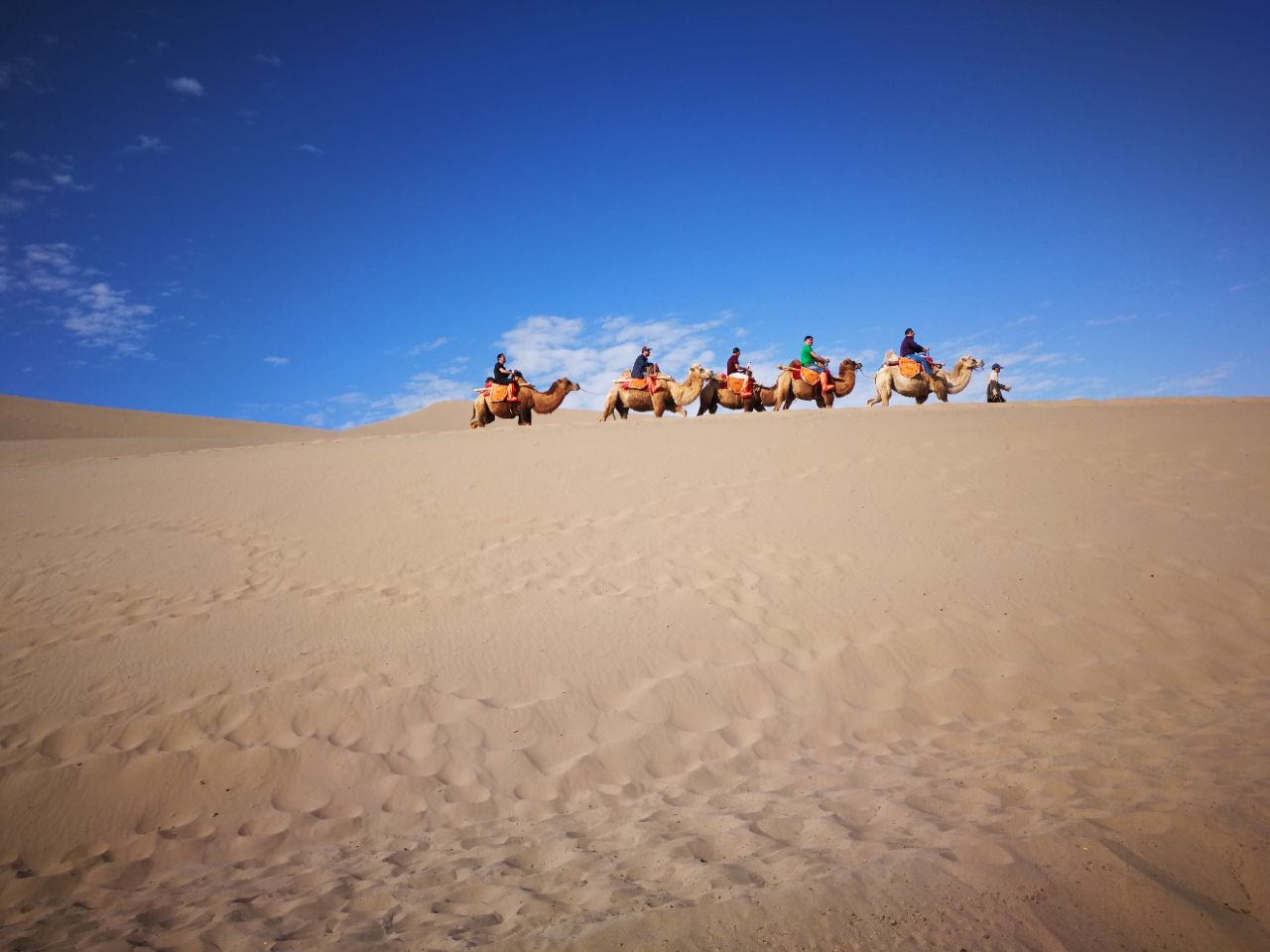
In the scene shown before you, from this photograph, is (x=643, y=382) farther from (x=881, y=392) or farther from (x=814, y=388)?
(x=881, y=392)

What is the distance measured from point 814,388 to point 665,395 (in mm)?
4480

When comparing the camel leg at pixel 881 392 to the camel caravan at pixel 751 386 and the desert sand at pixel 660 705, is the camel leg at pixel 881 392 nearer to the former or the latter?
the camel caravan at pixel 751 386

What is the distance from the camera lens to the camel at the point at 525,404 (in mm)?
18656

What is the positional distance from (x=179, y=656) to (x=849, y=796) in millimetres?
5830

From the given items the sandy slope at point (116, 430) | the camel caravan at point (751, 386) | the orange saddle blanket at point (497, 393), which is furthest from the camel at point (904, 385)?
the sandy slope at point (116, 430)

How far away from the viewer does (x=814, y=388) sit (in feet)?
66.4

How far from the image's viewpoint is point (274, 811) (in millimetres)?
4254

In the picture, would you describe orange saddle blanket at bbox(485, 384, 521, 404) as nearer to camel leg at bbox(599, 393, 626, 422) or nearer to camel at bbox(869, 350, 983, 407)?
camel leg at bbox(599, 393, 626, 422)

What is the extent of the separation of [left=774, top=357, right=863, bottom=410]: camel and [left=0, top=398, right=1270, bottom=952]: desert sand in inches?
345

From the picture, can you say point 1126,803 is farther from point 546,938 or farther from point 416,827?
point 416,827

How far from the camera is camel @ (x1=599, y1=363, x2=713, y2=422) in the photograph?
A: 65.6 feet

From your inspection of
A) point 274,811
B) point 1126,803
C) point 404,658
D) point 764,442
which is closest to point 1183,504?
point 764,442

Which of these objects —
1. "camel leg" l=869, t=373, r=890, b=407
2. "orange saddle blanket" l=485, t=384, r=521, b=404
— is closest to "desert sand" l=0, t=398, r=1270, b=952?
"orange saddle blanket" l=485, t=384, r=521, b=404

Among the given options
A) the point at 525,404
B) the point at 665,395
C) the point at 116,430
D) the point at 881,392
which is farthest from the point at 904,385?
the point at 116,430
